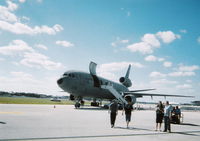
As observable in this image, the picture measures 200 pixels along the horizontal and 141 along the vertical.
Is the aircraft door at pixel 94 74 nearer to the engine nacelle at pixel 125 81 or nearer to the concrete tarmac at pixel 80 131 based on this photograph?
the engine nacelle at pixel 125 81

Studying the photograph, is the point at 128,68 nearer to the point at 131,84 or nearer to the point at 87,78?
the point at 131,84

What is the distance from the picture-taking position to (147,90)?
44125 millimetres

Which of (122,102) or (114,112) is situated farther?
(122,102)

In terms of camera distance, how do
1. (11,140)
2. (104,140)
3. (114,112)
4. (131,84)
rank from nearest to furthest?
1. (11,140)
2. (104,140)
3. (114,112)
4. (131,84)

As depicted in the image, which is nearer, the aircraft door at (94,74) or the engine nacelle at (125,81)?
the aircraft door at (94,74)

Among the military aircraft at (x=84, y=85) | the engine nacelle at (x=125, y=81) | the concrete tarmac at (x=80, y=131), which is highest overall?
the engine nacelle at (x=125, y=81)

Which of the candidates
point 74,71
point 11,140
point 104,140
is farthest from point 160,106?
point 74,71

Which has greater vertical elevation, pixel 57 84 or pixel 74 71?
pixel 74 71

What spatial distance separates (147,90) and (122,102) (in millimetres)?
11482

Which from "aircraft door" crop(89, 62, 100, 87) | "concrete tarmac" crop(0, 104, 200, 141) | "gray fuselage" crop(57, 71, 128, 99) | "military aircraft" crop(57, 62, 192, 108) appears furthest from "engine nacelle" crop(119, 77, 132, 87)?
"concrete tarmac" crop(0, 104, 200, 141)

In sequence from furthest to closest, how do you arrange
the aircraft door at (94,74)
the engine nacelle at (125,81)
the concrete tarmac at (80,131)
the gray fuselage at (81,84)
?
the engine nacelle at (125,81), the aircraft door at (94,74), the gray fuselage at (81,84), the concrete tarmac at (80,131)

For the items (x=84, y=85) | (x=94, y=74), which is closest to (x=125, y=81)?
(x=94, y=74)

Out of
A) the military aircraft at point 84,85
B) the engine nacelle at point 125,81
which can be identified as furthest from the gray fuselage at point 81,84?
the engine nacelle at point 125,81

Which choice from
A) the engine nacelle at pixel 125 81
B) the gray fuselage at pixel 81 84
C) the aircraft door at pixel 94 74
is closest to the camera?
the gray fuselage at pixel 81 84
